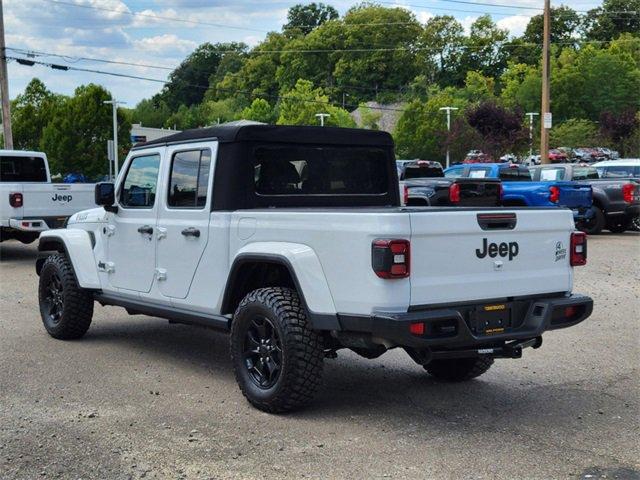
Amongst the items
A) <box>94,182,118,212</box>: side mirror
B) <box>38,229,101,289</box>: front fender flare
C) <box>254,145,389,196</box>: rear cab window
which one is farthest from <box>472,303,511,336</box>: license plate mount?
<box>38,229,101,289</box>: front fender flare

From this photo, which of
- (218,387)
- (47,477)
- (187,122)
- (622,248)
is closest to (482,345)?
(218,387)

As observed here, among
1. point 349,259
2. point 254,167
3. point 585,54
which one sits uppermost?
point 585,54

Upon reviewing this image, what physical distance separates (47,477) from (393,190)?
401 cm

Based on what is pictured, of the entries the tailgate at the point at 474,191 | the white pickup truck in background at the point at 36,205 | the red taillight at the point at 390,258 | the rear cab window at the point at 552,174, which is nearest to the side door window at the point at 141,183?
the red taillight at the point at 390,258

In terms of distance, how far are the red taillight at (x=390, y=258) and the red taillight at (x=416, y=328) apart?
0.30 m

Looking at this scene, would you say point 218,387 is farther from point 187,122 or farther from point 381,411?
point 187,122

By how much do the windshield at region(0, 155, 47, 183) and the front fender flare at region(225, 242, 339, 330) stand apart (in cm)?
1342

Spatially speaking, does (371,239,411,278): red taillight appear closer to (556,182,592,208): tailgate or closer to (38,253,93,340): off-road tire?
(38,253,93,340): off-road tire

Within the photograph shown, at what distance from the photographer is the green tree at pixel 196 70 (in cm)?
14438

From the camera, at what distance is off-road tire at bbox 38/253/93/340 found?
8.23 m

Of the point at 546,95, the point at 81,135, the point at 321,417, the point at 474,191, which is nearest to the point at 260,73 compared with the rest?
the point at 81,135

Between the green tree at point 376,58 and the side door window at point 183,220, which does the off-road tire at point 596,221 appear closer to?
the side door window at point 183,220

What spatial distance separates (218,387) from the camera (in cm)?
662

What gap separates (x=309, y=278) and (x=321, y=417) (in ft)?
3.30
